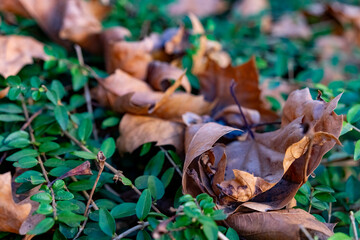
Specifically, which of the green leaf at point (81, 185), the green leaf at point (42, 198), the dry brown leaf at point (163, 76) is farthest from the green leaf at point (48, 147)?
the dry brown leaf at point (163, 76)

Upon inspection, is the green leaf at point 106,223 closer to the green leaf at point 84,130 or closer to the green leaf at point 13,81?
the green leaf at point 84,130

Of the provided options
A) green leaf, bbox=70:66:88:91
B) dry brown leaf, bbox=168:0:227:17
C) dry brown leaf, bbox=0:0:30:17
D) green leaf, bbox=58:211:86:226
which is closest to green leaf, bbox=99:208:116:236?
green leaf, bbox=58:211:86:226

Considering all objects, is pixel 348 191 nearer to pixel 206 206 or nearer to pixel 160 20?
pixel 206 206

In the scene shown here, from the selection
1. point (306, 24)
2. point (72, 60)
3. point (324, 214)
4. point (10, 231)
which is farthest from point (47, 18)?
point (306, 24)

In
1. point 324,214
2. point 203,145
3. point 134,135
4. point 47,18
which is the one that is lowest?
point 324,214

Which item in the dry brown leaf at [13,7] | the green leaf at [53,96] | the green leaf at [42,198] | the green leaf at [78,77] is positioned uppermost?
the dry brown leaf at [13,7]

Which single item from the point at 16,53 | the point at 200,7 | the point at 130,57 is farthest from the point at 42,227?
the point at 200,7
